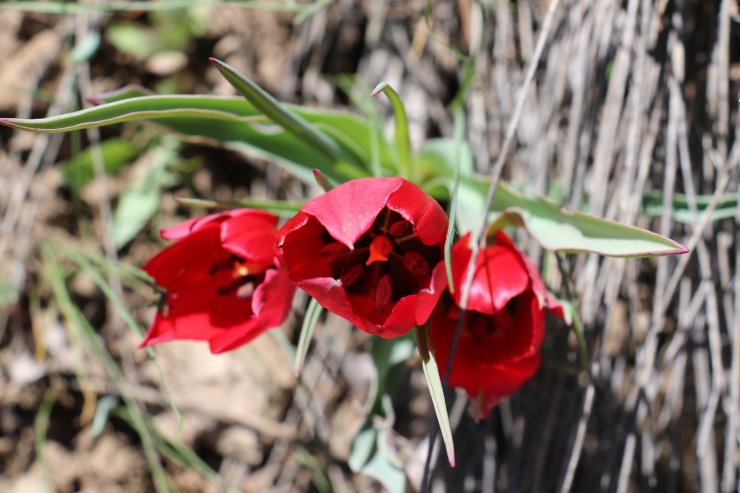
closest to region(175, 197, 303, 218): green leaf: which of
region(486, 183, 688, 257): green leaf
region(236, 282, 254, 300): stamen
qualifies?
region(236, 282, 254, 300): stamen

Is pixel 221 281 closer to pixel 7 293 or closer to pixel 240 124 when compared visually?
pixel 240 124

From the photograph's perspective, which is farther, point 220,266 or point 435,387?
point 220,266

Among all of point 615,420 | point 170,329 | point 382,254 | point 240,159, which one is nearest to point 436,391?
point 382,254

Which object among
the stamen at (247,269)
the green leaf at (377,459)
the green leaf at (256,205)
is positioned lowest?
the green leaf at (377,459)

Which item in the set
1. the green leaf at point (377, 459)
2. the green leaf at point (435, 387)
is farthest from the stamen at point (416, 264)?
the green leaf at point (377, 459)

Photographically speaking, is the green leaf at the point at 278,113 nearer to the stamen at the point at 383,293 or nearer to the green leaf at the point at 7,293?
the stamen at the point at 383,293

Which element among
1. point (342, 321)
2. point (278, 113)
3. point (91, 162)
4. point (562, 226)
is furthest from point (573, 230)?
point (91, 162)

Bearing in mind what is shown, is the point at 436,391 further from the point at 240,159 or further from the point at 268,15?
Answer: the point at 268,15
